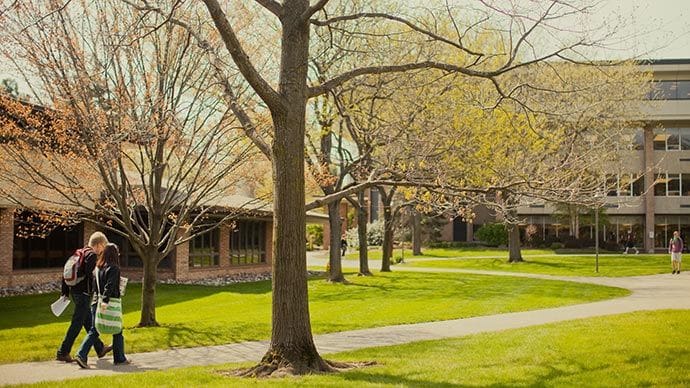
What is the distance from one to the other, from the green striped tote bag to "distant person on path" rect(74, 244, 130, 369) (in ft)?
0.20

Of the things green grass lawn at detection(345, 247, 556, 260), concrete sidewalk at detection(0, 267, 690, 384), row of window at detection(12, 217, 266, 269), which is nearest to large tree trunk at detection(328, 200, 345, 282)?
row of window at detection(12, 217, 266, 269)

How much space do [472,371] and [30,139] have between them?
1193 centimetres

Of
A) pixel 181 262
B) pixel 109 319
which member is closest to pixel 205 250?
pixel 181 262

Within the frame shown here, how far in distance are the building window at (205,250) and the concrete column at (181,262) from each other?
2.51ft

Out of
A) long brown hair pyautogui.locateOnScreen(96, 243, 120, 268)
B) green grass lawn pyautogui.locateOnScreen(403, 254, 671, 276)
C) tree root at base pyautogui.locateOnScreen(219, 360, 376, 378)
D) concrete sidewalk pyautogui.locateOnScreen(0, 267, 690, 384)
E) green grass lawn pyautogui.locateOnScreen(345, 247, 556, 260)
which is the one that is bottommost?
green grass lawn pyautogui.locateOnScreen(345, 247, 556, 260)

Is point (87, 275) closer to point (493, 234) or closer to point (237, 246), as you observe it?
point (237, 246)

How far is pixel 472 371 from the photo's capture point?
360 inches

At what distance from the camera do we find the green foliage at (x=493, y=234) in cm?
6103

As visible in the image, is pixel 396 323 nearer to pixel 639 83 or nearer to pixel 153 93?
pixel 153 93

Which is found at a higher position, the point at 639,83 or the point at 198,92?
the point at 639,83

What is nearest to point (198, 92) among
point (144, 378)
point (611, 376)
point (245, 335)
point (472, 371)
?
point (245, 335)

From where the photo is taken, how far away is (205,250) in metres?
31.3

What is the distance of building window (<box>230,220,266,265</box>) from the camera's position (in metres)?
33.6

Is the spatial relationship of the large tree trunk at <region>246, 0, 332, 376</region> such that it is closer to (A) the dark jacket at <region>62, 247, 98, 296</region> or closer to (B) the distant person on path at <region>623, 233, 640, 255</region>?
(A) the dark jacket at <region>62, 247, 98, 296</region>
